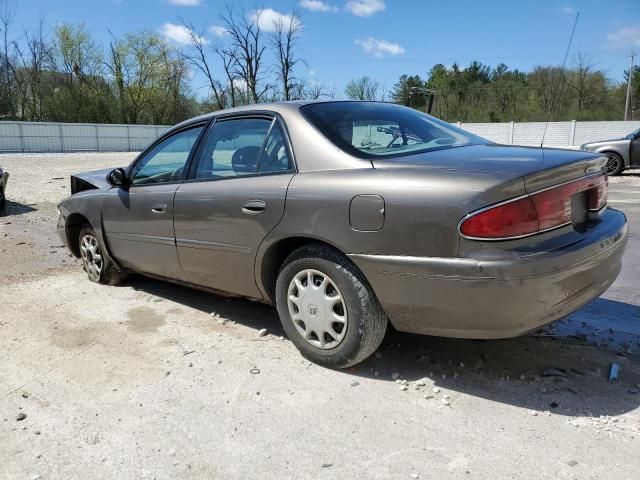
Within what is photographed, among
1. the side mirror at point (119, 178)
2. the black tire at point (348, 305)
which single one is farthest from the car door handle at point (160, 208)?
the black tire at point (348, 305)

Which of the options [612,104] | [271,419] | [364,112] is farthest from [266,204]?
[612,104]

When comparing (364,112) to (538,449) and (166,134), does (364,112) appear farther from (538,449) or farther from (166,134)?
(538,449)

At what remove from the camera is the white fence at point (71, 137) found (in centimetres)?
3391

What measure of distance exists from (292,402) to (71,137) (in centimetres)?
3900

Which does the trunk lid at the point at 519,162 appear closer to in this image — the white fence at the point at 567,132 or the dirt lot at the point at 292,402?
the dirt lot at the point at 292,402

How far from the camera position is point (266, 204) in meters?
3.35

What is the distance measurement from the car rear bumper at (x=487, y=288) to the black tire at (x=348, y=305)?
0.11m

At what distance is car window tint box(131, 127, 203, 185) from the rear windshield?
1.17m

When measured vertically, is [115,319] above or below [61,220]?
below

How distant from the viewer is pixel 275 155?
347 centimetres

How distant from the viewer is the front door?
4.18m

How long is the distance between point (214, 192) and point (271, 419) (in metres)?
1.62

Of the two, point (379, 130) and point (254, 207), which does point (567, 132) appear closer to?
point (379, 130)

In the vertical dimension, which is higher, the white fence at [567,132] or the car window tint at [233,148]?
the white fence at [567,132]
